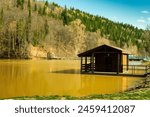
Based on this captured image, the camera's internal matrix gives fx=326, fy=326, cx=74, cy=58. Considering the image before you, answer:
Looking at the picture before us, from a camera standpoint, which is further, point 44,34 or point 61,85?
point 44,34

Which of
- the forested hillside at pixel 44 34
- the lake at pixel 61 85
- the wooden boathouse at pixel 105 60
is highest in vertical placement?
the forested hillside at pixel 44 34

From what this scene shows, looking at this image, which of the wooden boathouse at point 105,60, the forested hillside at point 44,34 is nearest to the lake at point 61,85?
the wooden boathouse at point 105,60

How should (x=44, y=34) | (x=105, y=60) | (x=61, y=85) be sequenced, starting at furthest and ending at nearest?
(x=44, y=34) < (x=105, y=60) < (x=61, y=85)

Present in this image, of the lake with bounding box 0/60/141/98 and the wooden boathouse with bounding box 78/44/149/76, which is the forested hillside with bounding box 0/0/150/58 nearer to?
the wooden boathouse with bounding box 78/44/149/76

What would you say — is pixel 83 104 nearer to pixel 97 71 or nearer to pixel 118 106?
pixel 118 106

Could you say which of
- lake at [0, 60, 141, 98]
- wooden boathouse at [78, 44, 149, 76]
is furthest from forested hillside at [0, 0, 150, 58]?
lake at [0, 60, 141, 98]

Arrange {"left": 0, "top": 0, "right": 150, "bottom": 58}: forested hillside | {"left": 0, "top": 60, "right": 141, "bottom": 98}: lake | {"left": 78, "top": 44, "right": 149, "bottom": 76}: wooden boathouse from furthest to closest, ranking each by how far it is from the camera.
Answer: {"left": 0, "top": 0, "right": 150, "bottom": 58}: forested hillside
{"left": 78, "top": 44, "right": 149, "bottom": 76}: wooden boathouse
{"left": 0, "top": 60, "right": 141, "bottom": 98}: lake

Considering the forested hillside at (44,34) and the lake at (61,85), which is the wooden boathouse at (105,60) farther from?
the forested hillside at (44,34)

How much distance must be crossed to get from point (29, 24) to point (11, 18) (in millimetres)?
5987

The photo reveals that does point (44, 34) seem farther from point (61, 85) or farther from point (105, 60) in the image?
point (61, 85)

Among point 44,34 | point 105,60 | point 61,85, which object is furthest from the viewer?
point 44,34

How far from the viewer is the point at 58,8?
168 metres

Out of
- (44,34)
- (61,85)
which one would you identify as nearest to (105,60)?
(61,85)

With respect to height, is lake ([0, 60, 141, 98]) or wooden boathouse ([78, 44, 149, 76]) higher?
wooden boathouse ([78, 44, 149, 76])
